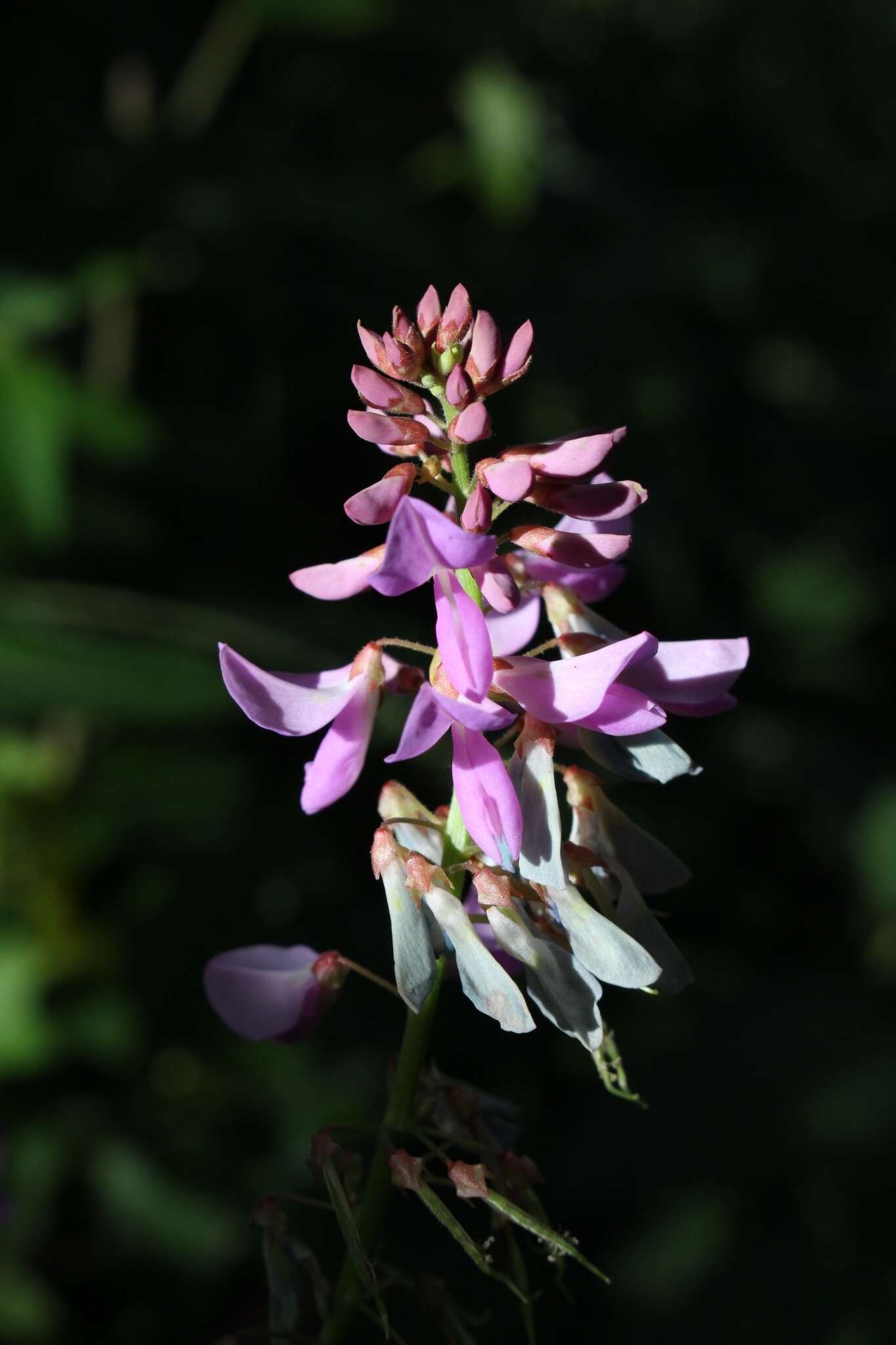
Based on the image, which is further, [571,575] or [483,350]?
[571,575]

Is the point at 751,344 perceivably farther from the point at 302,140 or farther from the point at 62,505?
the point at 62,505

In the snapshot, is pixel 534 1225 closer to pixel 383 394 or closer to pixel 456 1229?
pixel 456 1229

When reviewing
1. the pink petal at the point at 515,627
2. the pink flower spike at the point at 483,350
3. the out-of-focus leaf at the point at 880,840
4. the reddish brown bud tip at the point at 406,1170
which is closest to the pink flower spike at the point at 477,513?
the pink flower spike at the point at 483,350

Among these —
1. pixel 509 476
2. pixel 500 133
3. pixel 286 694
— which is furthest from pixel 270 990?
pixel 500 133

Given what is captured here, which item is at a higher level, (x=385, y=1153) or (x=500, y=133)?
(x=500, y=133)

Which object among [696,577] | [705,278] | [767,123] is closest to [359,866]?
[696,577]

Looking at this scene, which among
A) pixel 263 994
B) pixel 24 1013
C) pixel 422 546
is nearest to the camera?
pixel 422 546
